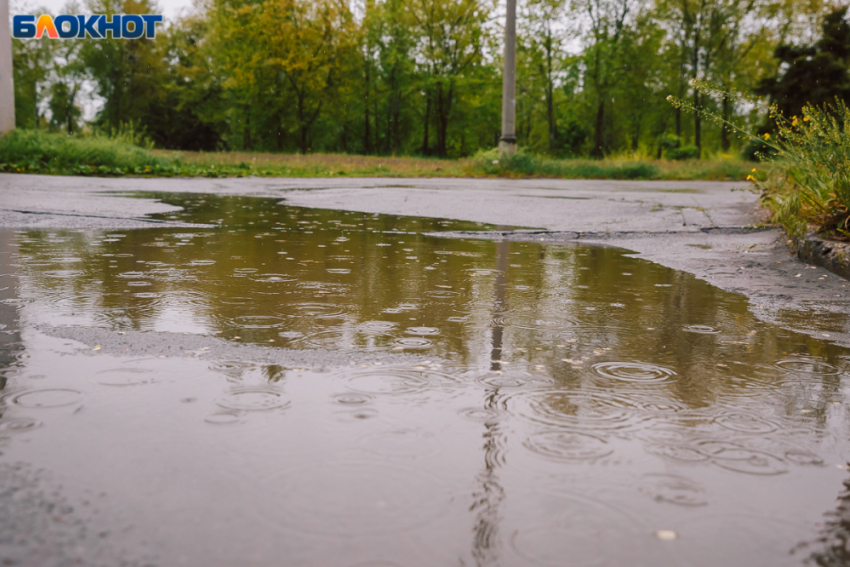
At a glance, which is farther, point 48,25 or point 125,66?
point 125,66

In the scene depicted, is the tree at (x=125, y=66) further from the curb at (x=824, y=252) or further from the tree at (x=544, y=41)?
the curb at (x=824, y=252)

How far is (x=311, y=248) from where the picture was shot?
5.91 meters

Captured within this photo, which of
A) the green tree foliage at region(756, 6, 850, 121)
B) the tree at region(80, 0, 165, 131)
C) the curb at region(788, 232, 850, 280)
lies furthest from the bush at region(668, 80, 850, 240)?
the tree at region(80, 0, 165, 131)

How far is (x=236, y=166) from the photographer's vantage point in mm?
18953

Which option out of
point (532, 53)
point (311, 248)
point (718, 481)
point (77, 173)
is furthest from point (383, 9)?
point (718, 481)

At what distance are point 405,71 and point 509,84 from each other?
35.9m

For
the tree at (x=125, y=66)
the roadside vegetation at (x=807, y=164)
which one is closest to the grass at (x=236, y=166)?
the roadside vegetation at (x=807, y=164)

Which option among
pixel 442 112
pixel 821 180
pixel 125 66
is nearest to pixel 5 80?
pixel 821 180

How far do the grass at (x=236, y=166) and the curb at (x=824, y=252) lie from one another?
472 inches

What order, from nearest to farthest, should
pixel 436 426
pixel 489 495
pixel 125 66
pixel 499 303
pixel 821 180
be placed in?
1. pixel 489 495
2. pixel 436 426
3. pixel 499 303
4. pixel 821 180
5. pixel 125 66

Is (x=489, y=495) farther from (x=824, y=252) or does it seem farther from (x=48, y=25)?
(x=48, y=25)

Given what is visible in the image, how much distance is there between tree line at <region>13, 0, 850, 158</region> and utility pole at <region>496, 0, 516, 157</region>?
782 inches

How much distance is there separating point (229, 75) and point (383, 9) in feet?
37.9

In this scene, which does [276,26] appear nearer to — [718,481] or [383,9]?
[383,9]
